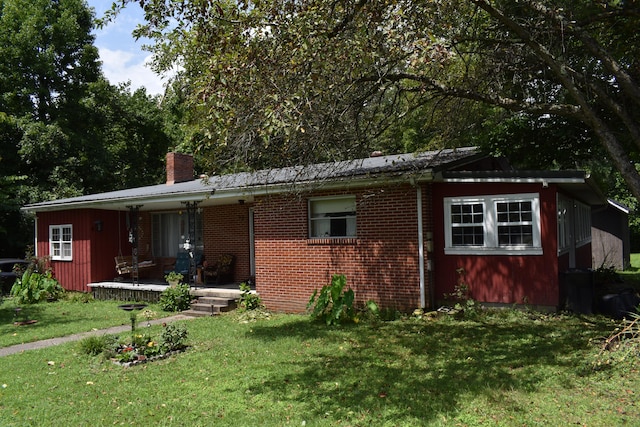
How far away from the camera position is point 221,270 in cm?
1502

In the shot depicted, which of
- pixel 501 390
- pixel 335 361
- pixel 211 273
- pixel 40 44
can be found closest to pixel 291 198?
pixel 211 273

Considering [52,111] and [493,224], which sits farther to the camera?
[52,111]

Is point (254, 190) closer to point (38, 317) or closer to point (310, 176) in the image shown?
point (310, 176)

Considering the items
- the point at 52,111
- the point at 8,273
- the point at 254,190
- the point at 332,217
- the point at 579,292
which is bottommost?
the point at 579,292

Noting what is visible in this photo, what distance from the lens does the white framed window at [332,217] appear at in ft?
37.1

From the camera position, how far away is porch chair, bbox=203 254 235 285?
14.9 metres

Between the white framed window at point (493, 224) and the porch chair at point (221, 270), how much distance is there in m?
7.46

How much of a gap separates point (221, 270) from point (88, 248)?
531 centimetres

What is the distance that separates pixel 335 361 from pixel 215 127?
3.96m

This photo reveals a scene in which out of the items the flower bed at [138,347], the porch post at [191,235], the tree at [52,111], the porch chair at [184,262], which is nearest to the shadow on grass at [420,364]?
the flower bed at [138,347]

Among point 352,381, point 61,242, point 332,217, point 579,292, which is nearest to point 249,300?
point 332,217

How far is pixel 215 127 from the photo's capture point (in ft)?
23.0

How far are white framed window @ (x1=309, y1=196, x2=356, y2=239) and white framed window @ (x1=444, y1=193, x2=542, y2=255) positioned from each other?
2209 millimetres

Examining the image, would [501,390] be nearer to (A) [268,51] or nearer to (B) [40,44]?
(A) [268,51]
